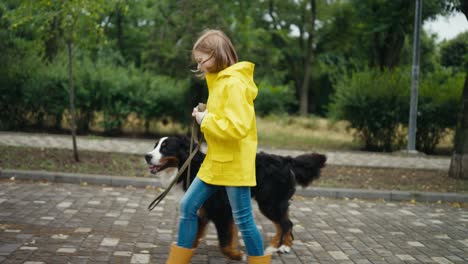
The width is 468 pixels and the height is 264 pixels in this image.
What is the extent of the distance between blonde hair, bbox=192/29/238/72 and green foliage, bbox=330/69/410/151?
11.6m

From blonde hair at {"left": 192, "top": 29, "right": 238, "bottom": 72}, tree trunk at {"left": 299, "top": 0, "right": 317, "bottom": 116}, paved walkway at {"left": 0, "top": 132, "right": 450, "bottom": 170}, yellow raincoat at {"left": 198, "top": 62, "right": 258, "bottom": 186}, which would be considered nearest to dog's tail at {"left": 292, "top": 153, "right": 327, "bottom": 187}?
yellow raincoat at {"left": 198, "top": 62, "right": 258, "bottom": 186}

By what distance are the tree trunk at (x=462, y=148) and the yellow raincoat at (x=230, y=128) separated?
706 centimetres

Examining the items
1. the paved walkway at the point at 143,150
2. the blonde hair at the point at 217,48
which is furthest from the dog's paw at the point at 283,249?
the paved walkway at the point at 143,150

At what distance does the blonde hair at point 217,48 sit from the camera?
3645 mm

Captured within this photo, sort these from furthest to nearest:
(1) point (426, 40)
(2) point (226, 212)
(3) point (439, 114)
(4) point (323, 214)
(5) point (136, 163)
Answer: (1) point (426, 40), (3) point (439, 114), (5) point (136, 163), (4) point (323, 214), (2) point (226, 212)

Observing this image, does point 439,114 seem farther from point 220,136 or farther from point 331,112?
point 220,136

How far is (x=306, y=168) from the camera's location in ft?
17.6

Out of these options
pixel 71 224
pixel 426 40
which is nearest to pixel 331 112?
pixel 71 224

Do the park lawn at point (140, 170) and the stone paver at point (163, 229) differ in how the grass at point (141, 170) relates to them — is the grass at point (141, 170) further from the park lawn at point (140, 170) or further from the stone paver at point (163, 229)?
the stone paver at point (163, 229)

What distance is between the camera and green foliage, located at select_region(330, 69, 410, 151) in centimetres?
1480

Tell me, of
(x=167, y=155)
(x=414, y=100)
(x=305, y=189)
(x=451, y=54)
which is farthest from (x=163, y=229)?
(x=451, y=54)

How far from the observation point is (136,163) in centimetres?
999

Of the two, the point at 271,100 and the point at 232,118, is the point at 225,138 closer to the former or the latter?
the point at 232,118

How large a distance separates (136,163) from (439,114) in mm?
9103
